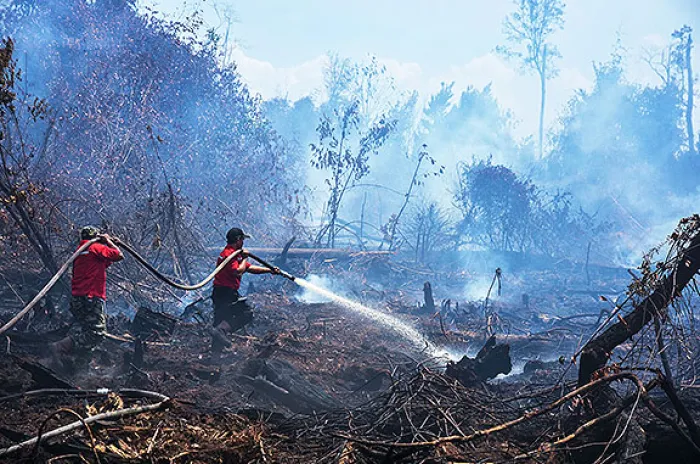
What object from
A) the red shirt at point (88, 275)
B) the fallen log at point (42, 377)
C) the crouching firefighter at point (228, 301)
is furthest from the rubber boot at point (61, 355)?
the crouching firefighter at point (228, 301)

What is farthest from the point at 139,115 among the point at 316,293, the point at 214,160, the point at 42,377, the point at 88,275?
the point at 42,377

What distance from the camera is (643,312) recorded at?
439cm

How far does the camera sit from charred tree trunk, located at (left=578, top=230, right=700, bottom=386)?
4090 mm

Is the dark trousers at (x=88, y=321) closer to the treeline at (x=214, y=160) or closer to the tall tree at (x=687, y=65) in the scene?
the treeline at (x=214, y=160)

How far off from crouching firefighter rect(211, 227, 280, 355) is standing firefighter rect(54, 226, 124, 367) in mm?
1571

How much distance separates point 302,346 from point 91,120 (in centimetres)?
1218

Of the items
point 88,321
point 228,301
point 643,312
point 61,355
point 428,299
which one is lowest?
point 61,355

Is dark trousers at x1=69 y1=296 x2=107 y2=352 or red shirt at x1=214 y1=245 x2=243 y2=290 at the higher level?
red shirt at x1=214 y1=245 x2=243 y2=290

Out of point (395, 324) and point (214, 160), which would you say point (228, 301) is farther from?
point (214, 160)

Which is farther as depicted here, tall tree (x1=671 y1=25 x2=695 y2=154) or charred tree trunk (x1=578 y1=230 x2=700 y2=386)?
tall tree (x1=671 y1=25 x2=695 y2=154)

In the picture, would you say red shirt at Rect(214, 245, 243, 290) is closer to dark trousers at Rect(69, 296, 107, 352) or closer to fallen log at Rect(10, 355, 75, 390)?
dark trousers at Rect(69, 296, 107, 352)

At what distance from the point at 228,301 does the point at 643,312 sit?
5487mm

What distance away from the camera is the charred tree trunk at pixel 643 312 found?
4090 mm

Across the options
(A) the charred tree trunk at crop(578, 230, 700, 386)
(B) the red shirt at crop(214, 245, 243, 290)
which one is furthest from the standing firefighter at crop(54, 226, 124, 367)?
(A) the charred tree trunk at crop(578, 230, 700, 386)
